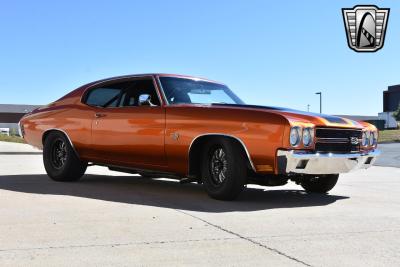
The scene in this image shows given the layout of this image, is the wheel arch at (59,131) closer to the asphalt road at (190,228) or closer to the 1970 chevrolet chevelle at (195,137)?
the 1970 chevrolet chevelle at (195,137)

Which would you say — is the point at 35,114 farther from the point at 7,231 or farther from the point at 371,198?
the point at 371,198

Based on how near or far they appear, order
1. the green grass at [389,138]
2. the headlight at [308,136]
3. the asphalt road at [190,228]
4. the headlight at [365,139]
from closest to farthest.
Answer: the asphalt road at [190,228] < the headlight at [308,136] < the headlight at [365,139] < the green grass at [389,138]

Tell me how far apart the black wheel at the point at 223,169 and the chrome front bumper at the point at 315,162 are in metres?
0.49

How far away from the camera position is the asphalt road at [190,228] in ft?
12.5

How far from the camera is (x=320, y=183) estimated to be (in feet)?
25.0

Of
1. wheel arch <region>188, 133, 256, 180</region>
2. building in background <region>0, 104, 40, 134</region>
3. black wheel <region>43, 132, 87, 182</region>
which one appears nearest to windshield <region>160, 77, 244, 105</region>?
wheel arch <region>188, 133, 256, 180</region>

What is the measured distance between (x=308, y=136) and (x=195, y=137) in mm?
1348

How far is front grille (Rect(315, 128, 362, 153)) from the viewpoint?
20.3 ft

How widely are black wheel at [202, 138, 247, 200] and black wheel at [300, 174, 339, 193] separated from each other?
155cm

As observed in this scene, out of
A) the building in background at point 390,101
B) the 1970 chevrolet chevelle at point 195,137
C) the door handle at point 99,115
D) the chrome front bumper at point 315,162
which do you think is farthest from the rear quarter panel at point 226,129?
the building in background at point 390,101

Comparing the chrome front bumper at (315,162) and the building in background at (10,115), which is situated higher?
the chrome front bumper at (315,162)

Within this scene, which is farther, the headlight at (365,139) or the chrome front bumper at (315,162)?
the headlight at (365,139)

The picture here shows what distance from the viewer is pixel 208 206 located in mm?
6035

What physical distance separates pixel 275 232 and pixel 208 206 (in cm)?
147
